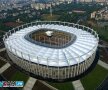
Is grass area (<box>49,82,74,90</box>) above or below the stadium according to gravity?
below

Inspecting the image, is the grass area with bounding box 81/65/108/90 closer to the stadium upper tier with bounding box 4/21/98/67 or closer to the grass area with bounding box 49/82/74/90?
the grass area with bounding box 49/82/74/90

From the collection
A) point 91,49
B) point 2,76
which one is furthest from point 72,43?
point 2,76

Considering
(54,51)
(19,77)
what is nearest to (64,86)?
(54,51)

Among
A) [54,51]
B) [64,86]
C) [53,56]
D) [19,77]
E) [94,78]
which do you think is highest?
[54,51]

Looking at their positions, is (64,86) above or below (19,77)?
below

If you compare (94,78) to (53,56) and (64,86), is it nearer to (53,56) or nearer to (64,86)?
(64,86)
